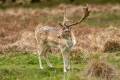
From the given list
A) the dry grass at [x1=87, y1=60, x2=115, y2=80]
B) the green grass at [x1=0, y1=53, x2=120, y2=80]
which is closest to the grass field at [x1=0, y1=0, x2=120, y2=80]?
the green grass at [x1=0, y1=53, x2=120, y2=80]

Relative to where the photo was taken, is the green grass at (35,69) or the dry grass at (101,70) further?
the green grass at (35,69)

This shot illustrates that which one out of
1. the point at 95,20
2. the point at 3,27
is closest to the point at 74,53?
the point at 3,27

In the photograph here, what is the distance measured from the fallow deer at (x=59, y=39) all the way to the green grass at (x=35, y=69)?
352 mm

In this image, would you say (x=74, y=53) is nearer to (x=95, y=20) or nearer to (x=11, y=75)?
(x=11, y=75)

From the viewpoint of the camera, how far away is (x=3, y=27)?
91.6 ft

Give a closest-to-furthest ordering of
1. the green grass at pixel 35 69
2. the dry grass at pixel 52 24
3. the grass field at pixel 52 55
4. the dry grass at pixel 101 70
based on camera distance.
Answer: the dry grass at pixel 101 70
the green grass at pixel 35 69
the grass field at pixel 52 55
the dry grass at pixel 52 24

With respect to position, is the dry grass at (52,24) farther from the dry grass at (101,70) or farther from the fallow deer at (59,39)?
the dry grass at (101,70)

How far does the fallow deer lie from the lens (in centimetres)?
1563

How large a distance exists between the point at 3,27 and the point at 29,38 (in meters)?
5.59

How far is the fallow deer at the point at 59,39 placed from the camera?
615 inches

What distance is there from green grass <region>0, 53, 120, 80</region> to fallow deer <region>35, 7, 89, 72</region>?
352 millimetres

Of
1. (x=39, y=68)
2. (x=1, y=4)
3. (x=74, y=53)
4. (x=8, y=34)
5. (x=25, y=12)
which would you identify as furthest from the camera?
(x=1, y=4)

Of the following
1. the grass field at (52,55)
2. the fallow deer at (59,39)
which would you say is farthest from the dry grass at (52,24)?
the fallow deer at (59,39)

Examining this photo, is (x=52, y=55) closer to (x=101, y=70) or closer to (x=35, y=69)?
(x=35, y=69)
